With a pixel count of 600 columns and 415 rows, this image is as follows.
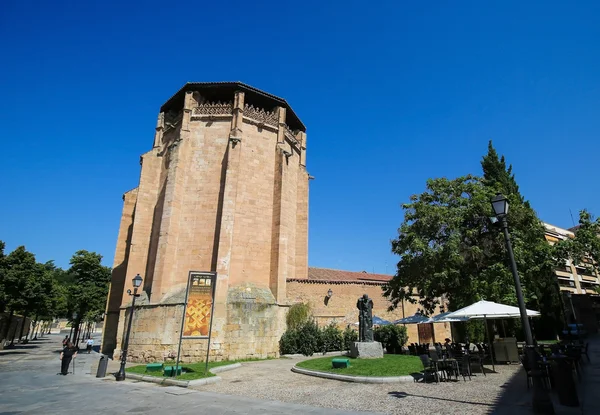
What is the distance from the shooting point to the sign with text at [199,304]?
1346 cm

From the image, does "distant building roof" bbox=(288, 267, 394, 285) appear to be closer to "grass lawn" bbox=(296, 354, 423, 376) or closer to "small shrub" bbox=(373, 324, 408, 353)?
"small shrub" bbox=(373, 324, 408, 353)

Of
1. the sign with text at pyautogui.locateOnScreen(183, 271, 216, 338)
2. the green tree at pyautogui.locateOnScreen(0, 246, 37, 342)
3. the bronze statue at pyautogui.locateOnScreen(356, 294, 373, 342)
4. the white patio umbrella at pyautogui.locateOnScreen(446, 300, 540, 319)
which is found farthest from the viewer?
the green tree at pyautogui.locateOnScreen(0, 246, 37, 342)

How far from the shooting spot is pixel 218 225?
19906 mm

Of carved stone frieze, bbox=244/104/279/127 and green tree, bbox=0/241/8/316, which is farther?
green tree, bbox=0/241/8/316

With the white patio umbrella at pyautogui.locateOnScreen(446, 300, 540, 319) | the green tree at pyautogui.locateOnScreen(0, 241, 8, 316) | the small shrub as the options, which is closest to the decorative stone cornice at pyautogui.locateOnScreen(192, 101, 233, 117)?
the small shrub

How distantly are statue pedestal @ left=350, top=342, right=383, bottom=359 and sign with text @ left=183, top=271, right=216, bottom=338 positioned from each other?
21.3ft

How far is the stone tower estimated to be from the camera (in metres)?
18.0

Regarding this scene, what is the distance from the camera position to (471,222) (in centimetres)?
1770

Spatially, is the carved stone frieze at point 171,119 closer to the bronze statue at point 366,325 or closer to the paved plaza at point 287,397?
the paved plaza at point 287,397

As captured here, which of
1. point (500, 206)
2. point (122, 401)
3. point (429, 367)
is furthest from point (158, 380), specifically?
point (500, 206)

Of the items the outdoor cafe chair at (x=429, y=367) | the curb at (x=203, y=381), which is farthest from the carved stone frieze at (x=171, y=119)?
the outdoor cafe chair at (x=429, y=367)

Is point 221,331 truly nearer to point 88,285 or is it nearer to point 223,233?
point 223,233

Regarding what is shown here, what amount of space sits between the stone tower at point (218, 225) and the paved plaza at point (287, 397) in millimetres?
6140

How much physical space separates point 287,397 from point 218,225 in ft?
42.4
